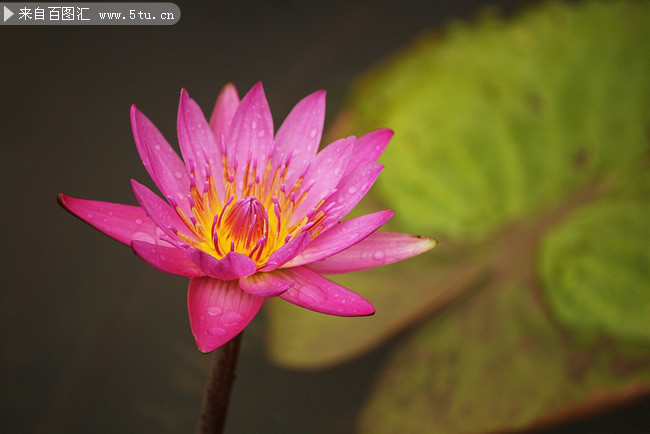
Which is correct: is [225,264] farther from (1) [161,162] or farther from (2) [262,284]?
(1) [161,162]

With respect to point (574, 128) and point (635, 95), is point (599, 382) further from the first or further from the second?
point (635, 95)

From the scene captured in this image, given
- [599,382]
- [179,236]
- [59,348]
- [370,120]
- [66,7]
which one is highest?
[66,7]

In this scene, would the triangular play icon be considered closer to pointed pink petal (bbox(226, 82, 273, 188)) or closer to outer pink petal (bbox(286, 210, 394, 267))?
pointed pink petal (bbox(226, 82, 273, 188))

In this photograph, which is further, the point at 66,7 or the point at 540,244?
the point at 66,7

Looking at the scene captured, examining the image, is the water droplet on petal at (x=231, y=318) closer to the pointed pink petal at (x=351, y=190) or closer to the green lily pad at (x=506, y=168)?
the pointed pink petal at (x=351, y=190)

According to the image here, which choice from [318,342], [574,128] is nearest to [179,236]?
[318,342]

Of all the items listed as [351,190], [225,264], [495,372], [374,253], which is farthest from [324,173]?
[495,372]

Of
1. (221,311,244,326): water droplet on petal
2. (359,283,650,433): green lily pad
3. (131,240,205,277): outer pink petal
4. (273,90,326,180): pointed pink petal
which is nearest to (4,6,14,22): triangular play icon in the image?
(273,90,326,180): pointed pink petal
